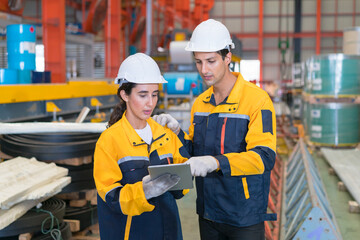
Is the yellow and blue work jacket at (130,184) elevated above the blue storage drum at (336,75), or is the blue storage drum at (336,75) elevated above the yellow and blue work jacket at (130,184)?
the blue storage drum at (336,75)

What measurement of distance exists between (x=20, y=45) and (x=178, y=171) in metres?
4.19

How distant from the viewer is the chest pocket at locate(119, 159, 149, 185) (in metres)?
1.94

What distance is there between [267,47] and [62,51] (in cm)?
2007

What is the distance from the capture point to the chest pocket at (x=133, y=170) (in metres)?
1.94

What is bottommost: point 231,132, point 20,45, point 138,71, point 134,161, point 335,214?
point 335,214

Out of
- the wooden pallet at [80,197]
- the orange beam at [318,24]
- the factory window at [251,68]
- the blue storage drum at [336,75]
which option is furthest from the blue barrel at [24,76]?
the orange beam at [318,24]

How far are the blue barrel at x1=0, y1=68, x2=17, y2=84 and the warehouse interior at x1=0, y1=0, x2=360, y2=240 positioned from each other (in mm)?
12

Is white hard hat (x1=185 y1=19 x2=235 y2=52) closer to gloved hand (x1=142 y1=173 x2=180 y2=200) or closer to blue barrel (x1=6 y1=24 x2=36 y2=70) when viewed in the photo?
gloved hand (x1=142 y1=173 x2=180 y2=200)

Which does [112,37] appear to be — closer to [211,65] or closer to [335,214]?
[335,214]

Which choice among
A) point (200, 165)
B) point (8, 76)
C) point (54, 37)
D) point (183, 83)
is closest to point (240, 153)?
point (200, 165)

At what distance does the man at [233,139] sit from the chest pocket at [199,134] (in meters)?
0.03

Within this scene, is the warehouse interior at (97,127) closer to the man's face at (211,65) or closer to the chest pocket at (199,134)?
the chest pocket at (199,134)

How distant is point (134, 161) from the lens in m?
1.95

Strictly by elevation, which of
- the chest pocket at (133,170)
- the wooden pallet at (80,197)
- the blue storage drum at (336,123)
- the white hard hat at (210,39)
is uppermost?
the white hard hat at (210,39)
